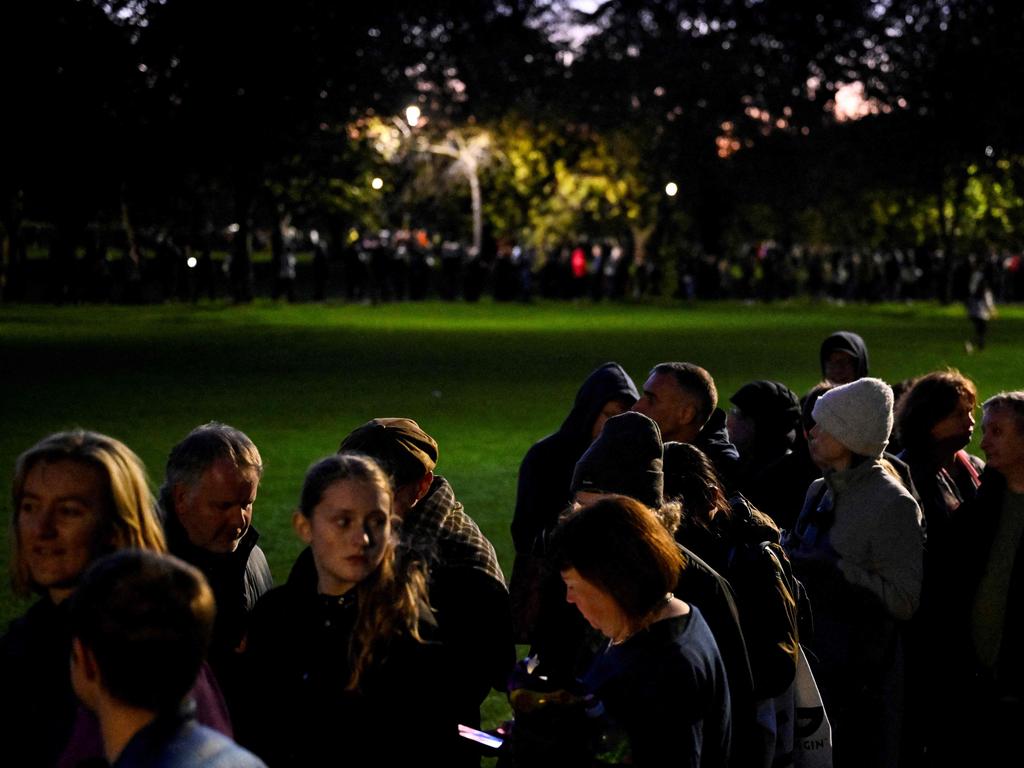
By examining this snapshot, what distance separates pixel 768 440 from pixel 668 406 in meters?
1.13

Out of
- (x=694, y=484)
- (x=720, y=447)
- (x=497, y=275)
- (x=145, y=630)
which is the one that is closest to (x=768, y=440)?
(x=720, y=447)

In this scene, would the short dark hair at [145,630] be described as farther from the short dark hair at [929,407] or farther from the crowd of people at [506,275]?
the crowd of people at [506,275]

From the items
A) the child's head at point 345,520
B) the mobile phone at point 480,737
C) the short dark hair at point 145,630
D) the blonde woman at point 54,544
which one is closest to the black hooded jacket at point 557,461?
the mobile phone at point 480,737

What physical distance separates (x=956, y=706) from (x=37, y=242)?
72496 millimetres

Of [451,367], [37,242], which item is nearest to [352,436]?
[451,367]

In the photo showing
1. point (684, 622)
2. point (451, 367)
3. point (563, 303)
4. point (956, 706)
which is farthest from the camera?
point (563, 303)

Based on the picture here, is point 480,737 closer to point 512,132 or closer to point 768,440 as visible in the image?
point 768,440

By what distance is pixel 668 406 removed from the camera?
6.87 metres

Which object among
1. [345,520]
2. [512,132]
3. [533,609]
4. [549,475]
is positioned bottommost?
[533,609]

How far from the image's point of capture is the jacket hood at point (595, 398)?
278 inches

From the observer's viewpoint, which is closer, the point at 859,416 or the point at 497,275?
the point at 859,416

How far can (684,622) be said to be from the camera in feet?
13.0

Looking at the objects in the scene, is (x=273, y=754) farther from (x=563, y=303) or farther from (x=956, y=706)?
(x=563, y=303)

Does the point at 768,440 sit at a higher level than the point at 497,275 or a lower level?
higher
